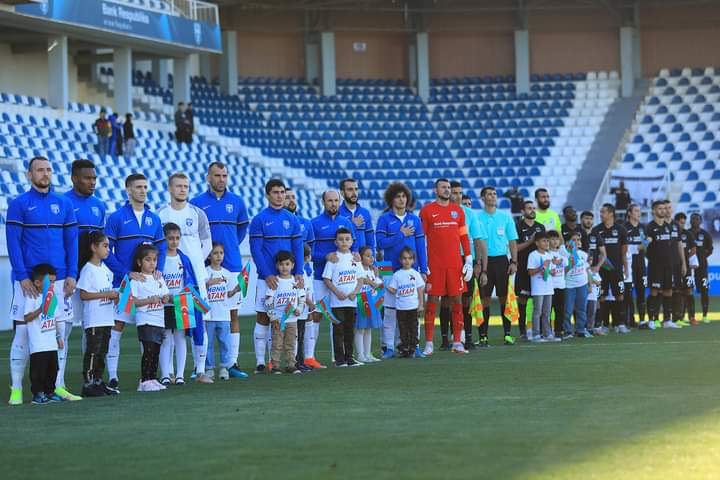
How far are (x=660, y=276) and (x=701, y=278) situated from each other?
6.54 feet

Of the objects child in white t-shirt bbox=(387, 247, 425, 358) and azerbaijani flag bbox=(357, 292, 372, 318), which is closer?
azerbaijani flag bbox=(357, 292, 372, 318)

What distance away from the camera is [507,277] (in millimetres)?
16672

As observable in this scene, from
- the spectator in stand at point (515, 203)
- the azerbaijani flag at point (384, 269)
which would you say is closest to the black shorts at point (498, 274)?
the azerbaijani flag at point (384, 269)

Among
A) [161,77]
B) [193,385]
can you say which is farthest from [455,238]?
Answer: [161,77]

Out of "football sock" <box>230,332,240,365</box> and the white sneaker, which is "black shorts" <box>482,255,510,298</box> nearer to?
"football sock" <box>230,332,240,365</box>

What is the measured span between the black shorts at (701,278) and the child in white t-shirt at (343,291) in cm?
968

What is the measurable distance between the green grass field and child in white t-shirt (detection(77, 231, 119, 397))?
0.34 metres

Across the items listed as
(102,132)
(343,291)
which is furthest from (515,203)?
(343,291)

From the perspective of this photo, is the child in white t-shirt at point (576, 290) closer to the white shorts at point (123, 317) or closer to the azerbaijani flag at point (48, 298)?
the white shorts at point (123, 317)

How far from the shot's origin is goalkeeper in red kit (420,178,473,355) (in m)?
14.5

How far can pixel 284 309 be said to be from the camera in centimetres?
1270

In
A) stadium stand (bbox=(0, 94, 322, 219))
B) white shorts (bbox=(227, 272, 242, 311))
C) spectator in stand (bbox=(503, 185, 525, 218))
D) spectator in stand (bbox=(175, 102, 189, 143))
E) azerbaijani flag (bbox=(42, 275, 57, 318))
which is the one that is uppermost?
spectator in stand (bbox=(175, 102, 189, 143))

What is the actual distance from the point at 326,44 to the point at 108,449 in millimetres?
35491

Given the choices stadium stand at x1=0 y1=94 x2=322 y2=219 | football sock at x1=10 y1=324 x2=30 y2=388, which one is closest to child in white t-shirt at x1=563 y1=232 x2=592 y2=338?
football sock at x1=10 y1=324 x2=30 y2=388
